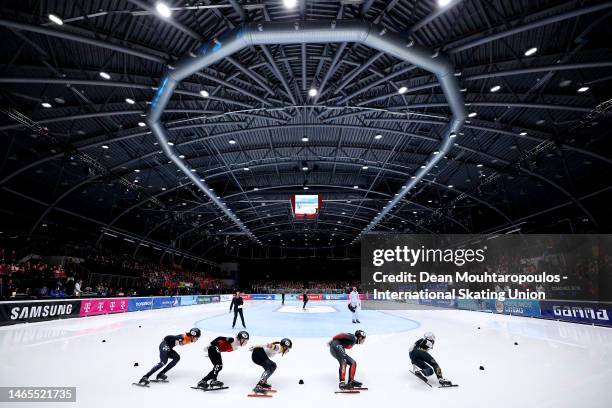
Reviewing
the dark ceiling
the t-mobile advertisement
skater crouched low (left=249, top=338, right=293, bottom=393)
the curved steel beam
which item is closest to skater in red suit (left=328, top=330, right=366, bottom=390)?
skater crouched low (left=249, top=338, right=293, bottom=393)

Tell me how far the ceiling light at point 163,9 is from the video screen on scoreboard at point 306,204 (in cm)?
2185

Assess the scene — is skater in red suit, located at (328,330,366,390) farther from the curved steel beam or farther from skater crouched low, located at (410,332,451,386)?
the curved steel beam

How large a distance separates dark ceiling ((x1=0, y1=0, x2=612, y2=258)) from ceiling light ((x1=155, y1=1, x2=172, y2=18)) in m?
0.25

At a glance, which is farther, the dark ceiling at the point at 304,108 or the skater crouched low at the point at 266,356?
the dark ceiling at the point at 304,108

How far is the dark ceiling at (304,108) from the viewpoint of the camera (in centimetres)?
1314

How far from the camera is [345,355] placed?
21.1 ft

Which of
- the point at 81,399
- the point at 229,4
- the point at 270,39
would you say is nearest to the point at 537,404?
the point at 81,399

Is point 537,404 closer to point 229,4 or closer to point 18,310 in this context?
point 229,4

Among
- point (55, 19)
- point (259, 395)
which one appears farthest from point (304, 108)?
point (259, 395)

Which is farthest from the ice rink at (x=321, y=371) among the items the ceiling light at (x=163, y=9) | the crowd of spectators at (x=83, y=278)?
the ceiling light at (x=163, y=9)

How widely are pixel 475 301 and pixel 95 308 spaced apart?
94.7 ft

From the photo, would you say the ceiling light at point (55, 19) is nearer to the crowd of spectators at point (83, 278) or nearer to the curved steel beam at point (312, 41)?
the curved steel beam at point (312, 41)

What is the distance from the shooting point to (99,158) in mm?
26047

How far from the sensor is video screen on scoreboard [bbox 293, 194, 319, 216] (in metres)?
31.9
